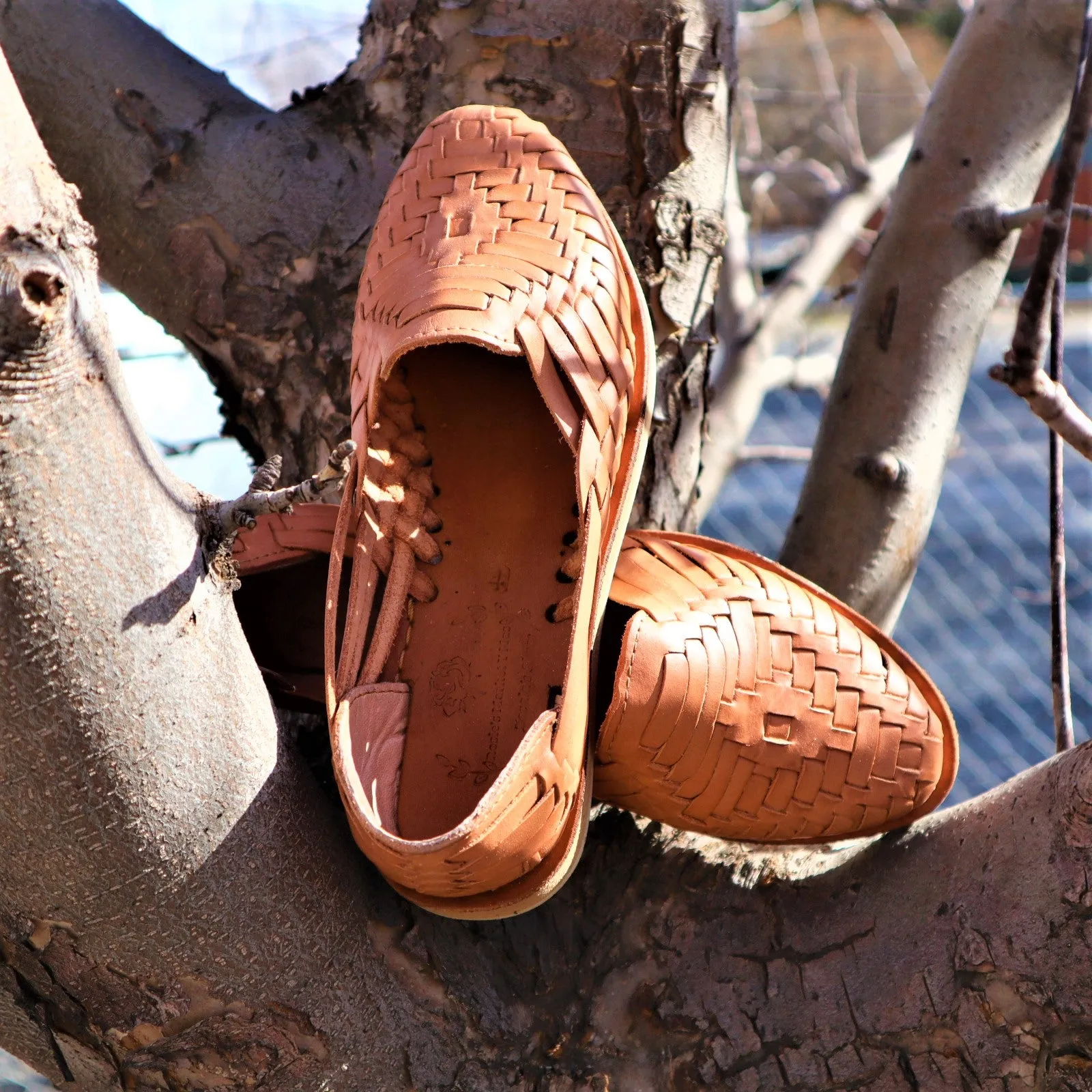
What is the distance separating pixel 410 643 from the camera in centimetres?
116

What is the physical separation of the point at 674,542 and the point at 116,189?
2.27 ft

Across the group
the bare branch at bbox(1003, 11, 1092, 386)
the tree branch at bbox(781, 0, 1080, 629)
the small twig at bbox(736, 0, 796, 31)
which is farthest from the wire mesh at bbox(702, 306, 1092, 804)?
the bare branch at bbox(1003, 11, 1092, 386)

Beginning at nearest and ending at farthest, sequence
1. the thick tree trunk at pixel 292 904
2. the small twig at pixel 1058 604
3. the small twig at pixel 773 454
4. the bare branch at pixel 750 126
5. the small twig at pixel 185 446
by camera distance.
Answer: the thick tree trunk at pixel 292 904
the small twig at pixel 1058 604
the small twig at pixel 185 446
the small twig at pixel 773 454
the bare branch at pixel 750 126

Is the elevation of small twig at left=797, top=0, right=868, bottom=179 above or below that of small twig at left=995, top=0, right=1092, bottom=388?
below

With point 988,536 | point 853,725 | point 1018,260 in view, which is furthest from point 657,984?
point 1018,260

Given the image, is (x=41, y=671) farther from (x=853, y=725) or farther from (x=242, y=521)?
(x=853, y=725)

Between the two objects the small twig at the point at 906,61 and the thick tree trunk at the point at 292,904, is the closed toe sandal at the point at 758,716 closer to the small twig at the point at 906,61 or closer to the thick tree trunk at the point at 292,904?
the thick tree trunk at the point at 292,904

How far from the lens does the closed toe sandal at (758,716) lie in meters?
0.95

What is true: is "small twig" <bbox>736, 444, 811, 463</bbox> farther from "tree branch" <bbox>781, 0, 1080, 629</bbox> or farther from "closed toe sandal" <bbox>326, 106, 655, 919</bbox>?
"closed toe sandal" <bbox>326, 106, 655, 919</bbox>

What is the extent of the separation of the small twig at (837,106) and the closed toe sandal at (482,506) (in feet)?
4.76

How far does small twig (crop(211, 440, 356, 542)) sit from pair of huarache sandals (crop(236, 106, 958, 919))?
0.17 meters

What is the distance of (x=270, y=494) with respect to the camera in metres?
0.80

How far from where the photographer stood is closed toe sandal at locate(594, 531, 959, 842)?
3.13 feet

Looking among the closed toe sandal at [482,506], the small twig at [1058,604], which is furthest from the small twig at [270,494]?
the small twig at [1058,604]
